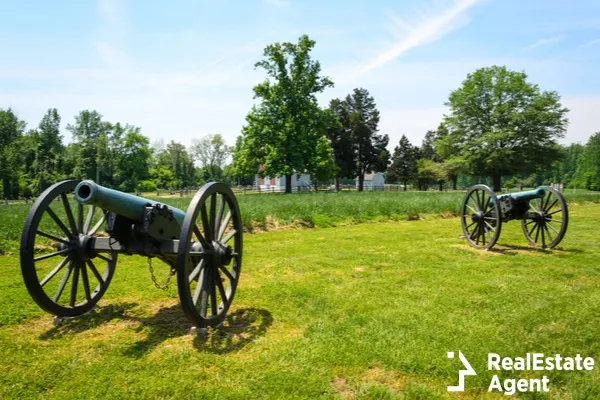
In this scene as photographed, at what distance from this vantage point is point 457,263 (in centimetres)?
827

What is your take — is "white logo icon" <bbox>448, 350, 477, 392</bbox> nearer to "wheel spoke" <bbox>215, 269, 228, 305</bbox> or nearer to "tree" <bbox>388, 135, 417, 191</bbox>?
"wheel spoke" <bbox>215, 269, 228, 305</bbox>

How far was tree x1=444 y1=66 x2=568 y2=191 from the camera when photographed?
40594mm

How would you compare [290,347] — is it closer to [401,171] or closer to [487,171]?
[487,171]

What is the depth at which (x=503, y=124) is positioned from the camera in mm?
42156

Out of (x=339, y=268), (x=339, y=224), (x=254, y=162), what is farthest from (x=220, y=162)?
(x=339, y=268)

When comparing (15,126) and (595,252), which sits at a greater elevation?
(15,126)

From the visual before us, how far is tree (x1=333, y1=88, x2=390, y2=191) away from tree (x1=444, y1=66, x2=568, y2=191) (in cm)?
1599

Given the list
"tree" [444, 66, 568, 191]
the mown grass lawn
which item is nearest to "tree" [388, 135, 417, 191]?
"tree" [444, 66, 568, 191]

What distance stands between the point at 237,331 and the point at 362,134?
56.7 m

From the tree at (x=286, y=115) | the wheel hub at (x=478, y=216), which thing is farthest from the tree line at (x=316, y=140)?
the wheel hub at (x=478, y=216)

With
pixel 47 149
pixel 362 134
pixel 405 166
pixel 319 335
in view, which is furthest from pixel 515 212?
pixel 47 149

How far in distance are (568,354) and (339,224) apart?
41.5 feet

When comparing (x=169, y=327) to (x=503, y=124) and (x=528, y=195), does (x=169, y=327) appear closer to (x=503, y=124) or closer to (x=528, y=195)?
(x=528, y=195)

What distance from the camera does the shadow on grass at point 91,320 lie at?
180 inches
